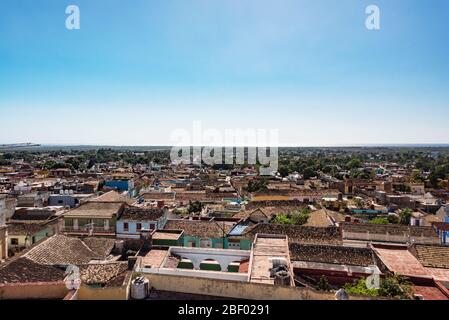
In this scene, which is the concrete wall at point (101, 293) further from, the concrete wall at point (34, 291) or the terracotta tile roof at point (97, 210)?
the terracotta tile roof at point (97, 210)

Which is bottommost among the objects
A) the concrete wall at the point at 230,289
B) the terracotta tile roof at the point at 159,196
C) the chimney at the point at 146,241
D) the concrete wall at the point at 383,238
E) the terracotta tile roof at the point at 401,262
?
the concrete wall at the point at 383,238

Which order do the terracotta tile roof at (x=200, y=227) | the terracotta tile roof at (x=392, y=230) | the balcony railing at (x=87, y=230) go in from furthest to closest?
the terracotta tile roof at (x=392, y=230) < the balcony railing at (x=87, y=230) < the terracotta tile roof at (x=200, y=227)

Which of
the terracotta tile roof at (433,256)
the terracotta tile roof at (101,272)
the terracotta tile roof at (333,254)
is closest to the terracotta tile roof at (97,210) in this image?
the terracotta tile roof at (101,272)

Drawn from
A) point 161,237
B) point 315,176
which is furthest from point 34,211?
point 315,176

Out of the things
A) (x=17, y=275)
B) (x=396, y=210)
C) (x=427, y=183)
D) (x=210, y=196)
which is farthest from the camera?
(x=427, y=183)

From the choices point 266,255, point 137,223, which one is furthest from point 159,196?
point 266,255
